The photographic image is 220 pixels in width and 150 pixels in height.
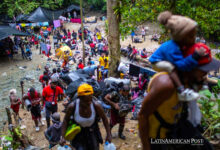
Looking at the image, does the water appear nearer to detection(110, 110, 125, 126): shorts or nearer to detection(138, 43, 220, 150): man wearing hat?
detection(110, 110, 125, 126): shorts

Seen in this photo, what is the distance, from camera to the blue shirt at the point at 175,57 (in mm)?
1414

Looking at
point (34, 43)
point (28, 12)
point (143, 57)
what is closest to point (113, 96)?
point (143, 57)

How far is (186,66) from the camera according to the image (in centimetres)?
142

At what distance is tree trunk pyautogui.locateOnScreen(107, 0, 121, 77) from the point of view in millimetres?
7605

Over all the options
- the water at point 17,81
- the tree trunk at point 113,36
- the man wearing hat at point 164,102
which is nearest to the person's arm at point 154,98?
the man wearing hat at point 164,102

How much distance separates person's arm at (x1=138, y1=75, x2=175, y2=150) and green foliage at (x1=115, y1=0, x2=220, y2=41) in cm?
574

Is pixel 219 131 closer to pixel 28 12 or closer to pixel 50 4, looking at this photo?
pixel 28 12

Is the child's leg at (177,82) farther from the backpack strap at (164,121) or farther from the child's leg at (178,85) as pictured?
the backpack strap at (164,121)

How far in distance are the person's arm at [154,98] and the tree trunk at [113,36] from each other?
257 inches

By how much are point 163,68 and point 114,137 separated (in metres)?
4.04

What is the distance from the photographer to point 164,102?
1.52 metres

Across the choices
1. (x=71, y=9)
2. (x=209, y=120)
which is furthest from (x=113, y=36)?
(x=71, y=9)

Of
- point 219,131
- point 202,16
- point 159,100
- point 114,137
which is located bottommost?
point 114,137

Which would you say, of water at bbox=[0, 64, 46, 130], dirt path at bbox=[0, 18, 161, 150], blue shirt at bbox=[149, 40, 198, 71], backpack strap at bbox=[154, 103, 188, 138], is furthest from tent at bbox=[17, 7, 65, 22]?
backpack strap at bbox=[154, 103, 188, 138]
